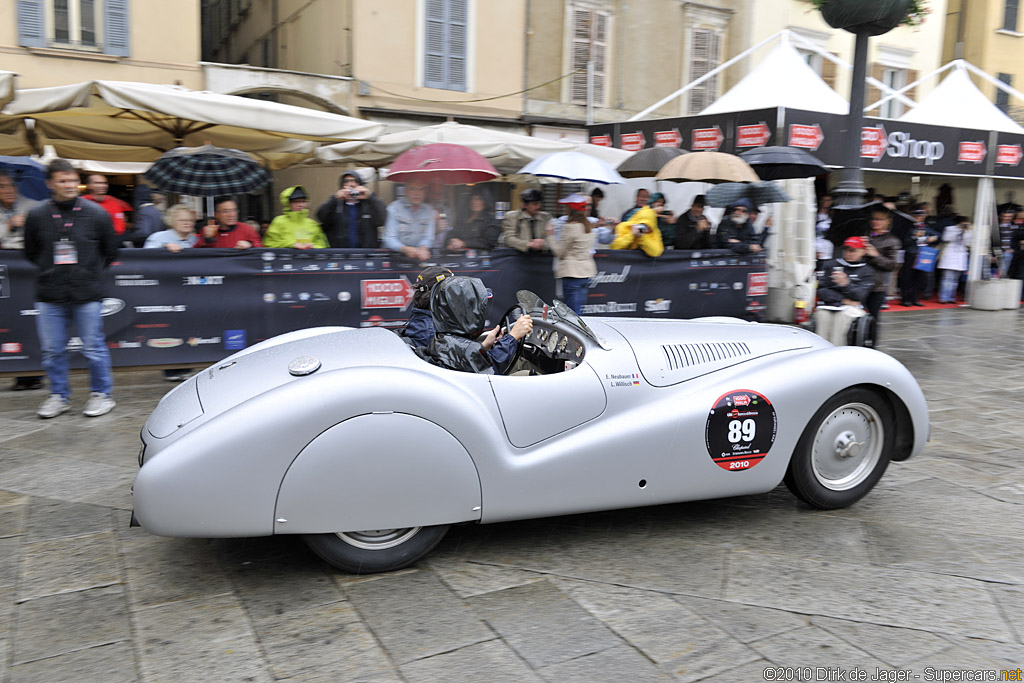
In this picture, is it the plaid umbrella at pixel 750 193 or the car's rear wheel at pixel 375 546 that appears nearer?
the car's rear wheel at pixel 375 546

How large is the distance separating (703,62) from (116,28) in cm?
1145

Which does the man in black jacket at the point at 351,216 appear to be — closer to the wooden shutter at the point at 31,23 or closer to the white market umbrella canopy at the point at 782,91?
the white market umbrella canopy at the point at 782,91

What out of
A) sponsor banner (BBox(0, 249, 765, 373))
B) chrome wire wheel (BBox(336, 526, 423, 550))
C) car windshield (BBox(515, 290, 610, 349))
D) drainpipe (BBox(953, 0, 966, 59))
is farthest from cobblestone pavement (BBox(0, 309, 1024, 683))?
drainpipe (BBox(953, 0, 966, 59))

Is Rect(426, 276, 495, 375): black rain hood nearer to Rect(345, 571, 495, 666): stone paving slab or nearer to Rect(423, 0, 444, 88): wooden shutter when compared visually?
Rect(345, 571, 495, 666): stone paving slab

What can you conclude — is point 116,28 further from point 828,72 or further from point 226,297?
point 828,72

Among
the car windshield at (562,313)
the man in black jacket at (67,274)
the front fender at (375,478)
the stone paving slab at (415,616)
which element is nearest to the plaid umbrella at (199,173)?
the man in black jacket at (67,274)

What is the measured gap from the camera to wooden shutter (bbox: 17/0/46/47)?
40.7 feet

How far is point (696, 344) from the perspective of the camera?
4215 mm

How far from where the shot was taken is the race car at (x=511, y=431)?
3242 millimetres

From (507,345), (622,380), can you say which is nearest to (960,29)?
(622,380)

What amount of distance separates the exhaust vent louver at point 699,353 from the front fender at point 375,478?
1.21 metres

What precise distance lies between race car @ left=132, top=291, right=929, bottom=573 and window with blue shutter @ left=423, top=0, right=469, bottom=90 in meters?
11.9

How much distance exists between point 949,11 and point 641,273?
765 inches

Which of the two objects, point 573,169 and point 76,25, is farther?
point 76,25
